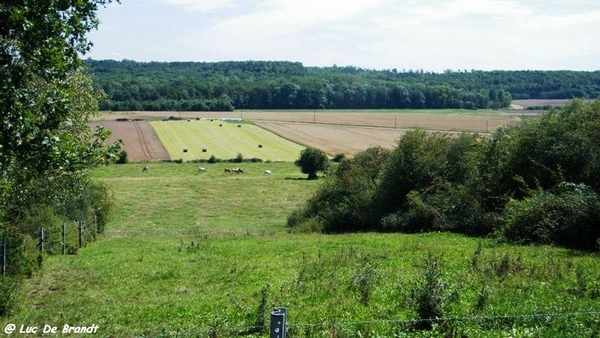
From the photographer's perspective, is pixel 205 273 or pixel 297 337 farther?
pixel 205 273

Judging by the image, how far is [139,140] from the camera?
110m

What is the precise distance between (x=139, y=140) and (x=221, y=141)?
1556 centimetres

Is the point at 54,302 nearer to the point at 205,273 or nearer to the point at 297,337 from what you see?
the point at 205,273

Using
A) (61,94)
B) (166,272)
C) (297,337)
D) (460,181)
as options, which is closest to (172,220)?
(460,181)

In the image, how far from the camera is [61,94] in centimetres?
1351

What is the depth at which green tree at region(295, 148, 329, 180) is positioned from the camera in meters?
78.0

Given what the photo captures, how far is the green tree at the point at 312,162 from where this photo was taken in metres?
78.0

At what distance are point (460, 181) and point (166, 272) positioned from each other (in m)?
18.7

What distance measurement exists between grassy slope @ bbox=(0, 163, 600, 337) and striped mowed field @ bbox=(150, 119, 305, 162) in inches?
2585

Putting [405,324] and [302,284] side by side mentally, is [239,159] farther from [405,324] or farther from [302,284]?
[405,324]

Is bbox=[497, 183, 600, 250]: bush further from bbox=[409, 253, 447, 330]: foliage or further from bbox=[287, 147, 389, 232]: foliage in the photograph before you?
bbox=[409, 253, 447, 330]: foliage

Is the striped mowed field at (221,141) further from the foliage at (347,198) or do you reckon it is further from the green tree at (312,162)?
the foliage at (347,198)

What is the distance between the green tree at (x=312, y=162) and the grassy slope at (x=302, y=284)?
47.3 metres

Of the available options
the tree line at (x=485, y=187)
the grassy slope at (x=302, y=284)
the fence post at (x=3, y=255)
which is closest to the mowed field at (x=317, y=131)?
the tree line at (x=485, y=187)
